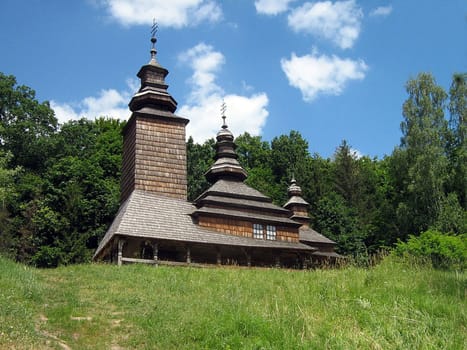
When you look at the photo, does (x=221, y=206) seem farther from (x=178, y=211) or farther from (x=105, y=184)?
(x=105, y=184)

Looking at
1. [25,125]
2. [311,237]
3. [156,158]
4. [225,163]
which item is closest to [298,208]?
[311,237]

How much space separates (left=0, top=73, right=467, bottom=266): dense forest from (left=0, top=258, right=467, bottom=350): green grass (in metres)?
13.1

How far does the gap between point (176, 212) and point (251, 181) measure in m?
20.8

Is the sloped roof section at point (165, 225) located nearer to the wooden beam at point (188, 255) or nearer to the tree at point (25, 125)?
the wooden beam at point (188, 255)

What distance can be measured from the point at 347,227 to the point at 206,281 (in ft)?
82.3

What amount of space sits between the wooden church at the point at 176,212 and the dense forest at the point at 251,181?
181 inches

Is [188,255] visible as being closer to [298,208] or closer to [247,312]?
[298,208]

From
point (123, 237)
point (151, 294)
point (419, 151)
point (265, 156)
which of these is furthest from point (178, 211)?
point (265, 156)

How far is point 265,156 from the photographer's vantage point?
56.6 metres

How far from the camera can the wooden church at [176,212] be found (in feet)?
85.1

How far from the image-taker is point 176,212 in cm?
2780

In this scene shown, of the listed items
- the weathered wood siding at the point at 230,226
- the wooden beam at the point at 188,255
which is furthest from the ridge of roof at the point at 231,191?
the wooden beam at the point at 188,255

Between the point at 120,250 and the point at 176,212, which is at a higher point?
the point at 176,212

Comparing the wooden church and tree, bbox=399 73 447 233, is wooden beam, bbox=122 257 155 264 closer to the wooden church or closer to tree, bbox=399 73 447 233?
the wooden church
